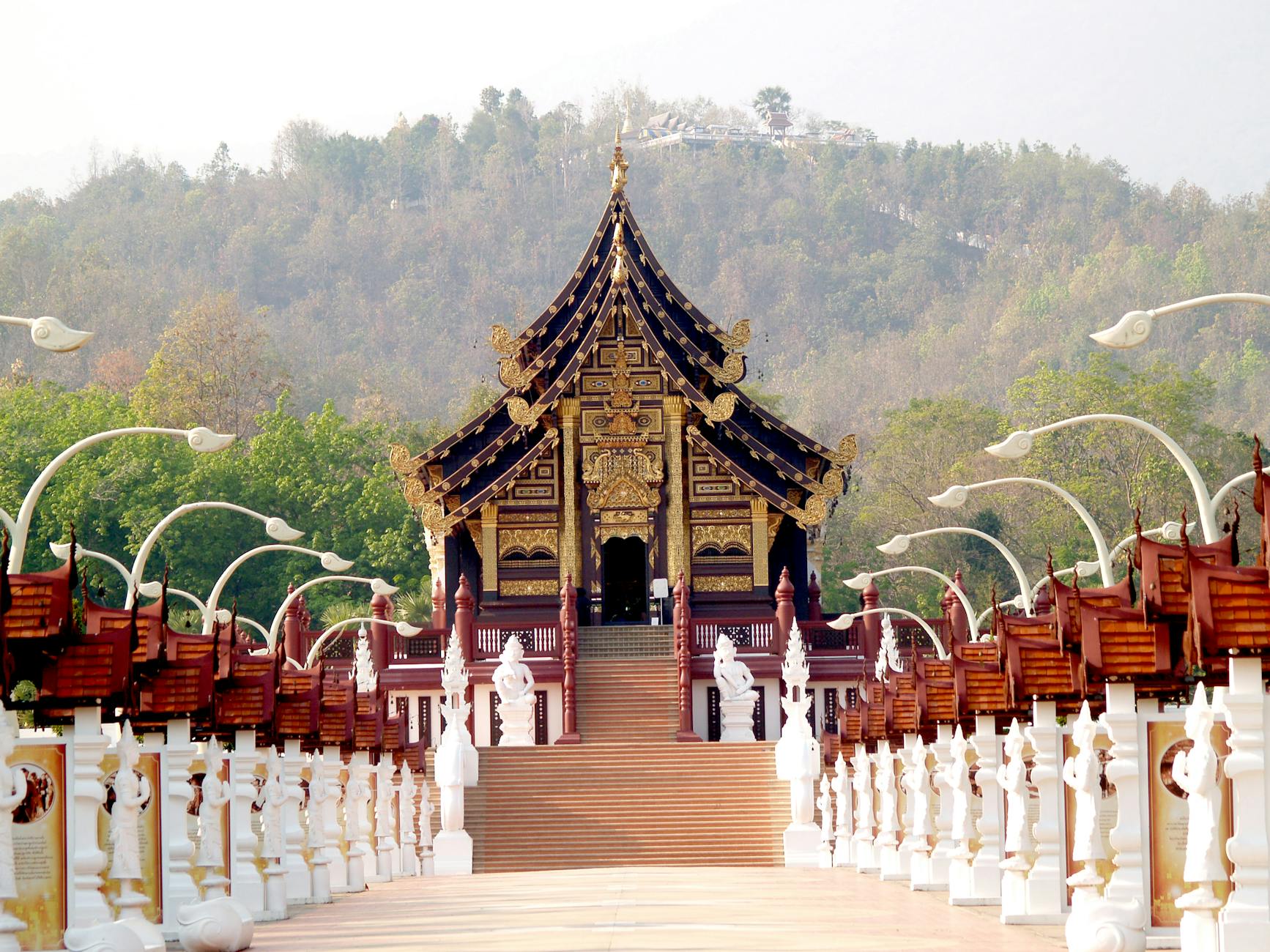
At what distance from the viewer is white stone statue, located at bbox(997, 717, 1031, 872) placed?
70.3ft

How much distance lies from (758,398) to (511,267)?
300ft

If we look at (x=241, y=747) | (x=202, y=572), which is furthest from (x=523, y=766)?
(x=202, y=572)

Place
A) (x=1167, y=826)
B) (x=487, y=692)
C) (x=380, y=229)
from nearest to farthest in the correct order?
(x=1167, y=826) < (x=487, y=692) < (x=380, y=229)

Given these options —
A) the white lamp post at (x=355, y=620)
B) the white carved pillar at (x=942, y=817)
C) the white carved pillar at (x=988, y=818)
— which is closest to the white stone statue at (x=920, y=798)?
the white carved pillar at (x=942, y=817)

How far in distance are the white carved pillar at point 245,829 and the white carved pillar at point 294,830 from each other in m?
1.75

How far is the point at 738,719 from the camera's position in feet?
157

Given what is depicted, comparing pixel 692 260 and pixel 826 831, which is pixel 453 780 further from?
pixel 692 260

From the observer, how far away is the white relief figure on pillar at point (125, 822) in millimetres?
18984

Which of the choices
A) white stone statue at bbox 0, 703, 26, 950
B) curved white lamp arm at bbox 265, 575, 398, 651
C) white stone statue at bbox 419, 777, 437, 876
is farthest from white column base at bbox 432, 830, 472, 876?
white stone statue at bbox 0, 703, 26, 950

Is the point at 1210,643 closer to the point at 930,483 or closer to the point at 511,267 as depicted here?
the point at 930,483

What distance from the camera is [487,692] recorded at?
5000cm

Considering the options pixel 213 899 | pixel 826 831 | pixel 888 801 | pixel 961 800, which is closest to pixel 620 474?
pixel 826 831

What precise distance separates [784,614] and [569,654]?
4.80m

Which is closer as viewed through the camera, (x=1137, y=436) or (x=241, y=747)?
(x=241, y=747)
